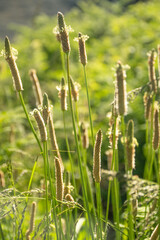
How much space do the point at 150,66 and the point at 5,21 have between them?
8.95m

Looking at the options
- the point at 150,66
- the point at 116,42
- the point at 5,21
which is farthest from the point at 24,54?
the point at 5,21

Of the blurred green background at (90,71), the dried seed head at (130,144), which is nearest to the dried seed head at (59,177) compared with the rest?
the dried seed head at (130,144)

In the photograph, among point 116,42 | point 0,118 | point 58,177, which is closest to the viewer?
point 58,177

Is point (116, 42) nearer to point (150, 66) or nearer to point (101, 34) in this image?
point (101, 34)

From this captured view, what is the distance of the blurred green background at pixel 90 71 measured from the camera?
9.55 ft

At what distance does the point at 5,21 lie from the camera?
9641 mm

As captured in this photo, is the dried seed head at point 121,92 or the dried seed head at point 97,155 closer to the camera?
the dried seed head at point 121,92

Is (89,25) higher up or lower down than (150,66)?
higher up

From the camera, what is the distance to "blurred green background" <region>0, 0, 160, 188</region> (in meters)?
2.91

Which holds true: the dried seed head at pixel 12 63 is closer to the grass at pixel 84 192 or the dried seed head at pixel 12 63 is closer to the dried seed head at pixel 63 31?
the grass at pixel 84 192

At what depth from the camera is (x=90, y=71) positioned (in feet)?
14.7

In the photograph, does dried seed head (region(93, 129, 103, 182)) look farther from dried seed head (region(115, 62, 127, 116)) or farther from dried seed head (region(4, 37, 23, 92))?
dried seed head (region(4, 37, 23, 92))

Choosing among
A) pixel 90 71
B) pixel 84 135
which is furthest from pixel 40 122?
pixel 90 71

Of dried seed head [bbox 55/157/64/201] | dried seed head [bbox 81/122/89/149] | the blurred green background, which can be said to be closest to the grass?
dried seed head [bbox 55/157/64/201]
